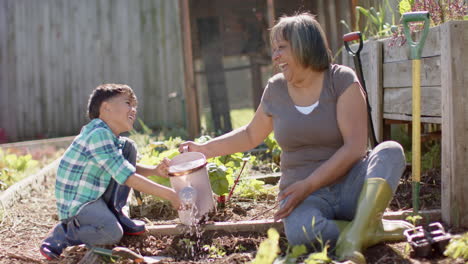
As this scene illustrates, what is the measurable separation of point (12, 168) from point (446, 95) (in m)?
3.95

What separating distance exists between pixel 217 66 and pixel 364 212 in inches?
211

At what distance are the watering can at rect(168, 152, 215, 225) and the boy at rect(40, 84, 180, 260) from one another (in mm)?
93

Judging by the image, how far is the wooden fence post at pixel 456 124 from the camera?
264 centimetres

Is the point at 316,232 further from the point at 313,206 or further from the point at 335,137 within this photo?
the point at 335,137

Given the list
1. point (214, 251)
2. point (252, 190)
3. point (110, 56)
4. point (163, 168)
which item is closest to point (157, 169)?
point (163, 168)

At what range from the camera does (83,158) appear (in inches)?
109

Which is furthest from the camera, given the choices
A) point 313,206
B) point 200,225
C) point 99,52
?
point 99,52

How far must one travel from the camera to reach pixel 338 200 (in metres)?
2.57

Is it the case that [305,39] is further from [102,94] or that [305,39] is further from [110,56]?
[110,56]

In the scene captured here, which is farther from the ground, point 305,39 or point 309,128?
point 305,39

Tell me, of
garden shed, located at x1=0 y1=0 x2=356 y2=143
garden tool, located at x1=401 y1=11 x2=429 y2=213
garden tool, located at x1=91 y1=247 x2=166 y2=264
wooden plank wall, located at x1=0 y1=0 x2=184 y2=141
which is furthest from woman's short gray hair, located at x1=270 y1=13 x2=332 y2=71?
wooden plank wall, located at x1=0 y1=0 x2=184 y2=141

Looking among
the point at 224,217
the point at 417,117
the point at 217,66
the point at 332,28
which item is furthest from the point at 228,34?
the point at 417,117

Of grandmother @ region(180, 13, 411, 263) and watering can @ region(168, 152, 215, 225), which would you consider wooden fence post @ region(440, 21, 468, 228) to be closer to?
grandmother @ region(180, 13, 411, 263)

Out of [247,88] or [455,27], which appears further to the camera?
[247,88]
